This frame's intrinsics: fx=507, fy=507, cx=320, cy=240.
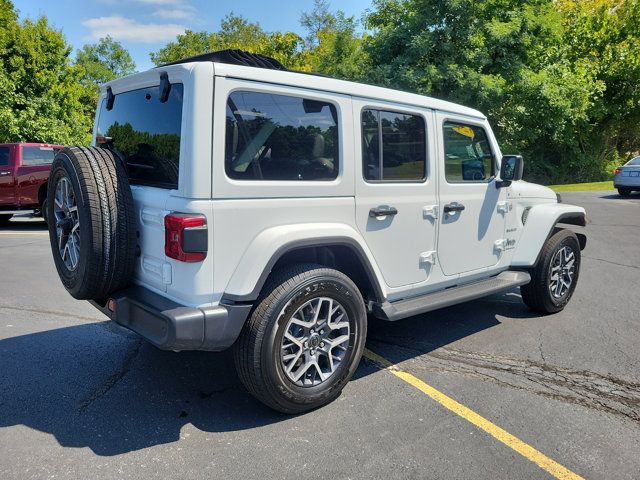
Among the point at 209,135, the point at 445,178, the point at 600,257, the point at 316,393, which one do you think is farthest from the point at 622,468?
the point at 600,257

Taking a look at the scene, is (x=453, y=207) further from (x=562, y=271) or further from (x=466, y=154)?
(x=562, y=271)

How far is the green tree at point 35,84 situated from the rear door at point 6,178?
7148 mm

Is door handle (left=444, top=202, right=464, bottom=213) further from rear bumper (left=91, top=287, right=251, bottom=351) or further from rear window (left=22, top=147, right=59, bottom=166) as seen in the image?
rear window (left=22, top=147, right=59, bottom=166)

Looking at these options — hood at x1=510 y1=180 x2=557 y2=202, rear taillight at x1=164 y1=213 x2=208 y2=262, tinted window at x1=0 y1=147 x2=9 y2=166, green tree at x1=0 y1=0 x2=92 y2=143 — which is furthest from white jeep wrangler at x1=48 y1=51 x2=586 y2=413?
green tree at x1=0 y1=0 x2=92 y2=143

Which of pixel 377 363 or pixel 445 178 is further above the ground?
pixel 445 178

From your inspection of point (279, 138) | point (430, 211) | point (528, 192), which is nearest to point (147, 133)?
point (279, 138)

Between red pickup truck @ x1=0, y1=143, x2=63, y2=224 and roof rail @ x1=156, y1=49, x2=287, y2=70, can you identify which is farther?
red pickup truck @ x1=0, y1=143, x2=63, y2=224

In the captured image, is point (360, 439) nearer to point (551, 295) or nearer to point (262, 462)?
point (262, 462)

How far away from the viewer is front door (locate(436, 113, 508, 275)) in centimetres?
404

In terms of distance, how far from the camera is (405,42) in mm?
18062

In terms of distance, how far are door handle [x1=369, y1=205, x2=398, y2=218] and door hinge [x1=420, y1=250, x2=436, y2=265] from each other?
490mm

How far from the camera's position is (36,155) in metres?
11.8

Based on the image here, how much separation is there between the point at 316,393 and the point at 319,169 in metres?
1.42

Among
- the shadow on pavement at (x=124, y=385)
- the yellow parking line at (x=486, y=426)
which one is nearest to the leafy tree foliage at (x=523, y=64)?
the shadow on pavement at (x=124, y=385)
